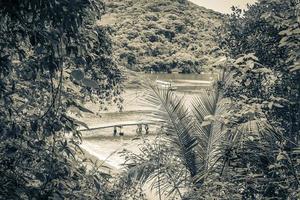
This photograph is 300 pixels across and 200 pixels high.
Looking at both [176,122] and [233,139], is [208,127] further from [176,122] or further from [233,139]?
[233,139]

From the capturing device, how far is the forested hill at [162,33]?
94.1 meters

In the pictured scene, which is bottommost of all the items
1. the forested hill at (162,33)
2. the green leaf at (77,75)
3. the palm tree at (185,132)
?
the palm tree at (185,132)

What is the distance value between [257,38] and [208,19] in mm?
129363

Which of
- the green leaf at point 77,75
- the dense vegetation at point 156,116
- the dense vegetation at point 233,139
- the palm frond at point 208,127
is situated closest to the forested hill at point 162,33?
the dense vegetation at point 156,116

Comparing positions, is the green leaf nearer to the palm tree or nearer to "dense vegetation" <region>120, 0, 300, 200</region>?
"dense vegetation" <region>120, 0, 300, 200</region>

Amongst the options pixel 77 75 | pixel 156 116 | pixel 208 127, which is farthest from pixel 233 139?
pixel 77 75

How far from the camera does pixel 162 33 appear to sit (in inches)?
4513

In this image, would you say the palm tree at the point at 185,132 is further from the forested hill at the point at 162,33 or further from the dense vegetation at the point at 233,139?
the forested hill at the point at 162,33

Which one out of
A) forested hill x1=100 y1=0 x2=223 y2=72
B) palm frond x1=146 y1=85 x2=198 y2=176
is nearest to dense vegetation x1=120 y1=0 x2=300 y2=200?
palm frond x1=146 y1=85 x2=198 y2=176

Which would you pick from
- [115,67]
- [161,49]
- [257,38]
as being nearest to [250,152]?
[257,38]

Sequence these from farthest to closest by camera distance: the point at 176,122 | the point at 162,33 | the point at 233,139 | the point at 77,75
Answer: the point at 162,33 < the point at 176,122 < the point at 233,139 < the point at 77,75

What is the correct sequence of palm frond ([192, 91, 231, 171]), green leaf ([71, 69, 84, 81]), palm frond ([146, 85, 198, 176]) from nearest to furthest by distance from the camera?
green leaf ([71, 69, 84, 81])
palm frond ([192, 91, 231, 171])
palm frond ([146, 85, 198, 176])

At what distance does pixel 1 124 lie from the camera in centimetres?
309

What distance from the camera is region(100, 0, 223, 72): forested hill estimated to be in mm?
94062
